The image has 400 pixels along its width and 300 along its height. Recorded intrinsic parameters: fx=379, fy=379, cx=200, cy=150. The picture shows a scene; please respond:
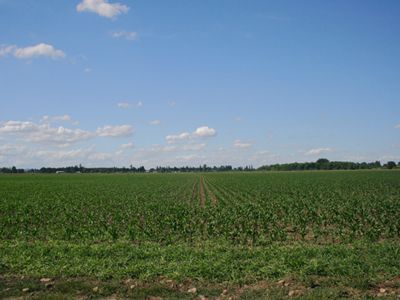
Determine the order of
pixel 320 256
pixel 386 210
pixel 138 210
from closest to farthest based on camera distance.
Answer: pixel 320 256, pixel 386 210, pixel 138 210

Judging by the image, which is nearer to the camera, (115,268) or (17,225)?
(115,268)

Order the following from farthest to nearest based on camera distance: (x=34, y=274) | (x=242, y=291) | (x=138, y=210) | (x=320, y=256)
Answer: (x=138, y=210)
(x=320, y=256)
(x=34, y=274)
(x=242, y=291)

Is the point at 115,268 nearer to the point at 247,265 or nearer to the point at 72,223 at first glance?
the point at 247,265

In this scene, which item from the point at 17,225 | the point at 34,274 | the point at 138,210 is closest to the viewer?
the point at 34,274

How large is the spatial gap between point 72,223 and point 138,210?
5052mm

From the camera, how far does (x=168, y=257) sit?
10.3 metres

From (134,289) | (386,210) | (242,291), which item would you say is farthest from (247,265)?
(386,210)

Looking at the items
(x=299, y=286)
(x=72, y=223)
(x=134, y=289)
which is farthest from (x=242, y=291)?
(x=72, y=223)

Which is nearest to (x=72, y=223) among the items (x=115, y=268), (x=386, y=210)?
(x=115, y=268)

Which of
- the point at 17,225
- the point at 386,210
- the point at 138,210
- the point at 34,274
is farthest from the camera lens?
the point at 138,210

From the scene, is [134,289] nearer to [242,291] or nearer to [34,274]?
[242,291]

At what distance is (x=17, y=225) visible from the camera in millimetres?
18672

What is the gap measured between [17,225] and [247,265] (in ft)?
45.4

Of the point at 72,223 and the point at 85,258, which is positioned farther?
the point at 72,223
